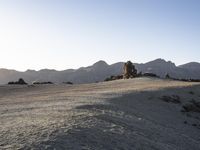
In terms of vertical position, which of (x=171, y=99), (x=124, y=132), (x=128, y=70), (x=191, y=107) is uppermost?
(x=128, y=70)

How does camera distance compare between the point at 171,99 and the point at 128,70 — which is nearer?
the point at 171,99

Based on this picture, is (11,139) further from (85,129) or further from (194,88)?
(194,88)

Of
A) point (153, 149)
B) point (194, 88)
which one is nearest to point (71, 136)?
point (153, 149)

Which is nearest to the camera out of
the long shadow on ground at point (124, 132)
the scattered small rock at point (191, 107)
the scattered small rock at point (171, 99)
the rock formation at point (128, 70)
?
the long shadow on ground at point (124, 132)

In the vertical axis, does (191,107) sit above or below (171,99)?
below

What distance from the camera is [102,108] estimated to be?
34969 millimetres

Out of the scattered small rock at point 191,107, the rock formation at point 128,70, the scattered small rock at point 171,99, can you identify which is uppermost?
the rock formation at point 128,70

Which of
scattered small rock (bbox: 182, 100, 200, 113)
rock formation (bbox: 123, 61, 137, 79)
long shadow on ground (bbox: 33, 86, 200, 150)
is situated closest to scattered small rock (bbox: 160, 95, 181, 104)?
scattered small rock (bbox: 182, 100, 200, 113)

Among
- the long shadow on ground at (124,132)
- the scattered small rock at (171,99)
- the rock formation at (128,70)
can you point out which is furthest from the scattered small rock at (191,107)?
the rock formation at (128,70)

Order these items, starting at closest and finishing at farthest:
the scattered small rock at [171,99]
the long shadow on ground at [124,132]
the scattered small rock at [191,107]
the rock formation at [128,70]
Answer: the long shadow on ground at [124,132]
the scattered small rock at [191,107]
the scattered small rock at [171,99]
the rock formation at [128,70]

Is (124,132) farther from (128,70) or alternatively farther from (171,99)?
(128,70)

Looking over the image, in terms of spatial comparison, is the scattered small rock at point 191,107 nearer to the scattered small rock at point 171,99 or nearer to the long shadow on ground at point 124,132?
the scattered small rock at point 171,99

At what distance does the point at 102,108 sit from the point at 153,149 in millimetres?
12377

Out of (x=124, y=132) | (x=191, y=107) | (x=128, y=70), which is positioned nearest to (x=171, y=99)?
(x=191, y=107)
